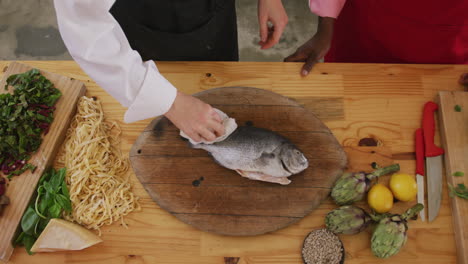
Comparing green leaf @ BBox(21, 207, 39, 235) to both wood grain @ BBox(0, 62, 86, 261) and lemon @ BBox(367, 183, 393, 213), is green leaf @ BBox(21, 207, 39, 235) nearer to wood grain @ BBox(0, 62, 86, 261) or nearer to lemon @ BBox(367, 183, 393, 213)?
wood grain @ BBox(0, 62, 86, 261)

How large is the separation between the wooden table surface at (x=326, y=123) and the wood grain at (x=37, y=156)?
8cm

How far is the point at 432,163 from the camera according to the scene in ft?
4.96

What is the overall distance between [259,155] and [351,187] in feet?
1.23

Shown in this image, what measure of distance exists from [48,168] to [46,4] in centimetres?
268

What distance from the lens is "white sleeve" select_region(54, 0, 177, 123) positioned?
107 cm

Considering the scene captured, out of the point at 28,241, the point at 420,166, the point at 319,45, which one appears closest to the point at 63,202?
the point at 28,241

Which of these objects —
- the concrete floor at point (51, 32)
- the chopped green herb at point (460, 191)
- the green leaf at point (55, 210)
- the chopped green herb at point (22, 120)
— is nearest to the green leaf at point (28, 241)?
the green leaf at point (55, 210)

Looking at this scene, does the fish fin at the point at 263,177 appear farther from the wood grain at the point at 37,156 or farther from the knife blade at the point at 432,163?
the wood grain at the point at 37,156

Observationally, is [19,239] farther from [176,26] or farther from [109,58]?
[176,26]

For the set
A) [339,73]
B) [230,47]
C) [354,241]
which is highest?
[339,73]

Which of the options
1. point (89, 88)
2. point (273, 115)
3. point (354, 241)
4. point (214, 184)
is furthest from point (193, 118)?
point (354, 241)

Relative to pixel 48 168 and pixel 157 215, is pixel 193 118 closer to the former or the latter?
pixel 157 215

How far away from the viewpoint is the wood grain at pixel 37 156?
1401mm

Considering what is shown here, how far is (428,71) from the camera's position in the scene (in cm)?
172
